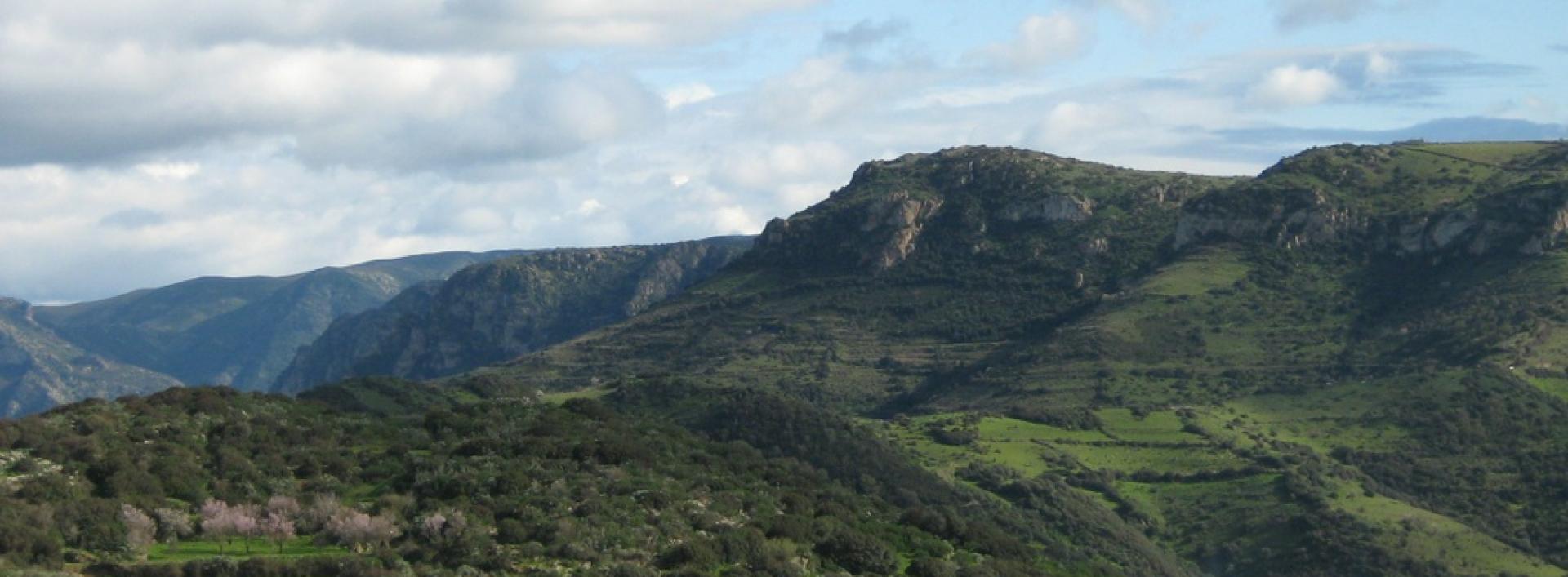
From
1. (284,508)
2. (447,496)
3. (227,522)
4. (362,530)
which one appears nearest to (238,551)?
(227,522)


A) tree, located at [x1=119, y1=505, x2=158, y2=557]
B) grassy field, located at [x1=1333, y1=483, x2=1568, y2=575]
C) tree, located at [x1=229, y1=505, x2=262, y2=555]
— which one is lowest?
grassy field, located at [x1=1333, y1=483, x2=1568, y2=575]

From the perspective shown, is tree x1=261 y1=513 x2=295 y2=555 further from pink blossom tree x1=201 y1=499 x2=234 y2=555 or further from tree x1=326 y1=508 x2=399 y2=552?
tree x1=326 y1=508 x2=399 y2=552

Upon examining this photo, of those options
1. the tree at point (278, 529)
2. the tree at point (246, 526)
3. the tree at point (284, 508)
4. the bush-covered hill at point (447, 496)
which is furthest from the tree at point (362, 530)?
the tree at point (246, 526)

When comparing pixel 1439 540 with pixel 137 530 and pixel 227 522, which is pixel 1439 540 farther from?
pixel 137 530

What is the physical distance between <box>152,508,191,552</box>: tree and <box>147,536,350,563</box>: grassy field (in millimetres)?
300

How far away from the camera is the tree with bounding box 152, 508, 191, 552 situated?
5653 cm

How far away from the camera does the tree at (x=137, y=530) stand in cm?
5391

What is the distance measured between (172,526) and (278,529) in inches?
135

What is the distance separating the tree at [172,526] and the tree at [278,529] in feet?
8.02

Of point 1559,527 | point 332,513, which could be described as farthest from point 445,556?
point 1559,527

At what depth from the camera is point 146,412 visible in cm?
7200

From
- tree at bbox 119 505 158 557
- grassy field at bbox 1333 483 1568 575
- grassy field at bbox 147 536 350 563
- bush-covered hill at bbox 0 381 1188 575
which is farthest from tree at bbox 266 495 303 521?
grassy field at bbox 1333 483 1568 575

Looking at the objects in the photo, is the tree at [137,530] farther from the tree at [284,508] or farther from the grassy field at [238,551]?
the tree at [284,508]

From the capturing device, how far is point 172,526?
2242 inches
